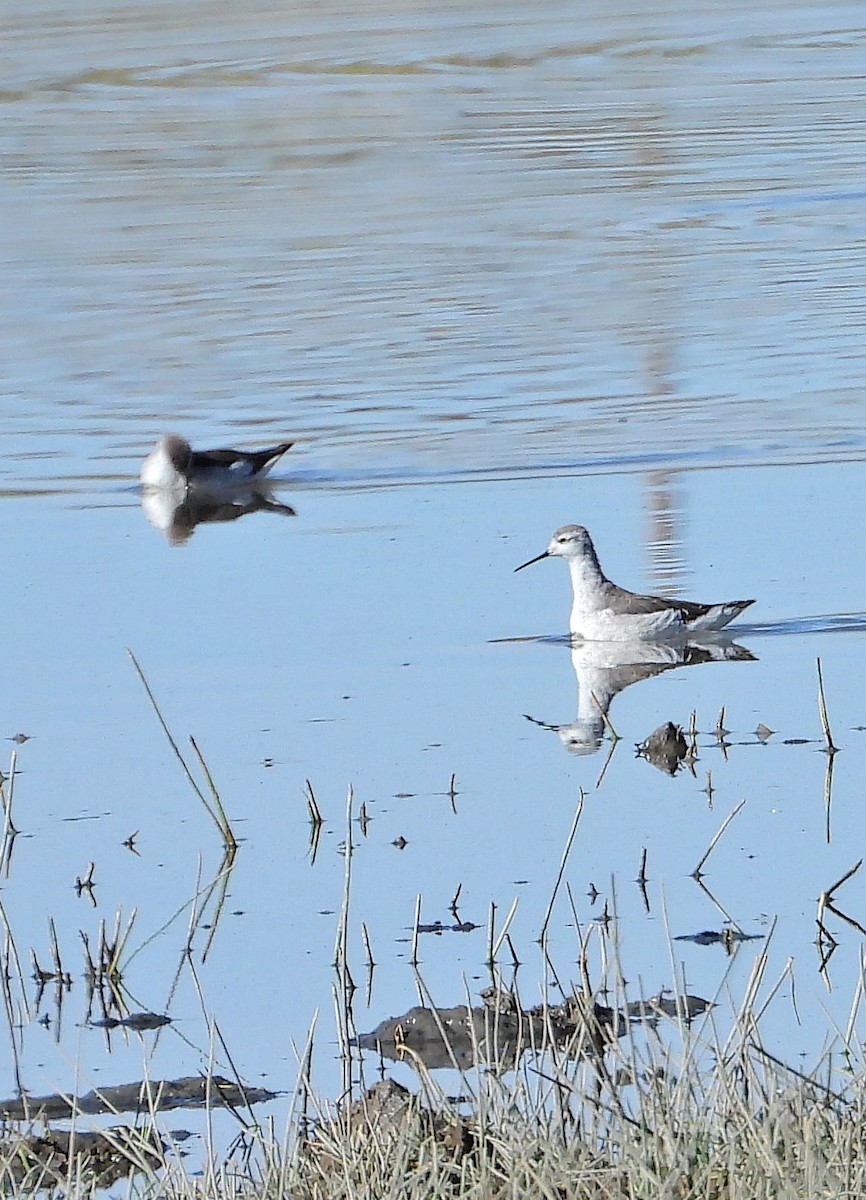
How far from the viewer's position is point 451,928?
6.24 meters

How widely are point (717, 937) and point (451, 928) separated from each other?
2.16 feet

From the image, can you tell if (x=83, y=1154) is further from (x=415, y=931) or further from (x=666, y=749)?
(x=666, y=749)

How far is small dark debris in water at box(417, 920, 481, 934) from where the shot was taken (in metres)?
6.21

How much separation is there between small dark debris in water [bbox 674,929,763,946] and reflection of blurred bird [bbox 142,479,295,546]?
19.2 ft

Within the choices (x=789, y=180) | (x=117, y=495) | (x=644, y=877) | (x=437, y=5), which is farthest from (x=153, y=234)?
(x=437, y=5)

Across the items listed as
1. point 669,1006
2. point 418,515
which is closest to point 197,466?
point 418,515

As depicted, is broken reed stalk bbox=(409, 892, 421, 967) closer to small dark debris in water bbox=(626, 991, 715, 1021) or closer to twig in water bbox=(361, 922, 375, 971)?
twig in water bbox=(361, 922, 375, 971)

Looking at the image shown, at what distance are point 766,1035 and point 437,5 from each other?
31.0m

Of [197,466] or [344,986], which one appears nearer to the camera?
[344,986]

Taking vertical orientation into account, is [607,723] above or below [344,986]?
above

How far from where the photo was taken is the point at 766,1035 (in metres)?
5.46

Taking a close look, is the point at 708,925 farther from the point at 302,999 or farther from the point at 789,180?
the point at 789,180

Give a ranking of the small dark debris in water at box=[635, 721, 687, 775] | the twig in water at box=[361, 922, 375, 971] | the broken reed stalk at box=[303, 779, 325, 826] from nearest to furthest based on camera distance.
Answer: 1. the twig in water at box=[361, 922, 375, 971]
2. the broken reed stalk at box=[303, 779, 325, 826]
3. the small dark debris in water at box=[635, 721, 687, 775]

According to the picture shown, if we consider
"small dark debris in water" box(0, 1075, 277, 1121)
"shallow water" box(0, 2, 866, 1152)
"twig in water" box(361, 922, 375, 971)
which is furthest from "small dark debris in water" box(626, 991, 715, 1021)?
"small dark debris in water" box(0, 1075, 277, 1121)
